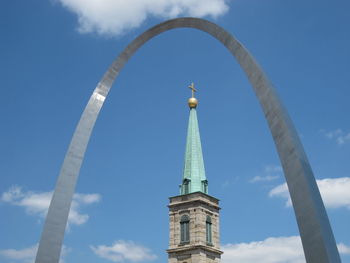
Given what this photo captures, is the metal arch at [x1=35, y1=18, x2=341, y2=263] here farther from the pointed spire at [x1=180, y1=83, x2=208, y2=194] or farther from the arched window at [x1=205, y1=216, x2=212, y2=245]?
the arched window at [x1=205, y1=216, x2=212, y2=245]

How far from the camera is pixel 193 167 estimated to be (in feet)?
217

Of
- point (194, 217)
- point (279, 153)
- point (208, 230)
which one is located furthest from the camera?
point (208, 230)

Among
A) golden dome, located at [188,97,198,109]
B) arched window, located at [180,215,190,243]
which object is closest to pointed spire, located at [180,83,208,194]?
arched window, located at [180,215,190,243]

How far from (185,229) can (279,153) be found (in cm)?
5081

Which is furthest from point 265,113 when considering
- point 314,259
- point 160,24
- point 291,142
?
point 160,24

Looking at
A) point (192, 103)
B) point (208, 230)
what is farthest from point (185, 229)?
point (192, 103)

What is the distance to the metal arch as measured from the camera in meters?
11.5

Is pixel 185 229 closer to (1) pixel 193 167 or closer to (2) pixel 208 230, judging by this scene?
(2) pixel 208 230

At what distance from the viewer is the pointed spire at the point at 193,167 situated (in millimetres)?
65000

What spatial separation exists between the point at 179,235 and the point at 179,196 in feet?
17.1

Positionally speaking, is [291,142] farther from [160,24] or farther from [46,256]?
[160,24]

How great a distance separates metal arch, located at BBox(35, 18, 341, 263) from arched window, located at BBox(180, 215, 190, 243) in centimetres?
4078

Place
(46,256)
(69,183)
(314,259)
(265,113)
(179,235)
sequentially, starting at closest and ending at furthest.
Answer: (314,259) < (265,113) < (46,256) < (69,183) < (179,235)

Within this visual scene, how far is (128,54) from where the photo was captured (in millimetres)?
25250
